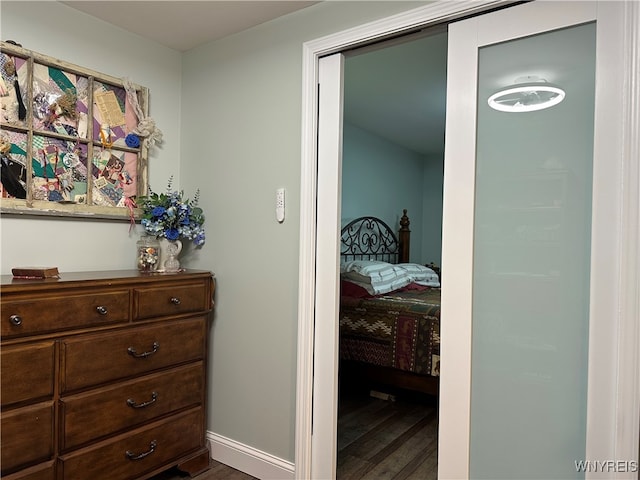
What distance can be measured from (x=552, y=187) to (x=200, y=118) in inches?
78.2

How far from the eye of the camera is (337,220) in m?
2.15

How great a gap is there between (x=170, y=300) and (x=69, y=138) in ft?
3.19

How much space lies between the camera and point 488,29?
1744 mm

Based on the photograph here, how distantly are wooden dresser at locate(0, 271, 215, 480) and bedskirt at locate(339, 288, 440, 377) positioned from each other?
1364 millimetres

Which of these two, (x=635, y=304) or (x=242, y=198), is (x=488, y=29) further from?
(x=242, y=198)

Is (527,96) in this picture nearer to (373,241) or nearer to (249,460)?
(249,460)

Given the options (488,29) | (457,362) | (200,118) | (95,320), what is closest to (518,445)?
(457,362)

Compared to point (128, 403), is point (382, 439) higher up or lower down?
lower down

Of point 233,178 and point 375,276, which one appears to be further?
point 375,276

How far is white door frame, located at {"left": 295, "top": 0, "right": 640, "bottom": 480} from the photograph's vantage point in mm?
1452

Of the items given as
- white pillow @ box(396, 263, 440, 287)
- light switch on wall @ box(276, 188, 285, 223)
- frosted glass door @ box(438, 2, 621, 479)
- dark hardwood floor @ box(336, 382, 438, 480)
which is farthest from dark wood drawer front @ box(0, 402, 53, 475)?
white pillow @ box(396, 263, 440, 287)

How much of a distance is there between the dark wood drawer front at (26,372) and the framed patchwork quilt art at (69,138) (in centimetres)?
71
